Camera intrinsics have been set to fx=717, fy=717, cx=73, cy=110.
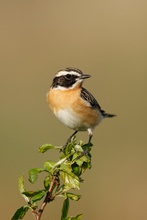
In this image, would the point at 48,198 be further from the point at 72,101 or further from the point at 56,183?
the point at 72,101

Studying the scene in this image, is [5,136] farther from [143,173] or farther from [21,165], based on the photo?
[143,173]

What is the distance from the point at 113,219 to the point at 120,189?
1037mm

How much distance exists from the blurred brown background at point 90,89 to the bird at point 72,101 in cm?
418

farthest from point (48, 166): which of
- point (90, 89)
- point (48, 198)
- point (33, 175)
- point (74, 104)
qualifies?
point (90, 89)

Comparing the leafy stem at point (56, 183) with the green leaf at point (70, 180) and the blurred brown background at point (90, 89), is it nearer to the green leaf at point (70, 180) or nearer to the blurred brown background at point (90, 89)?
the green leaf at point (70, 180)

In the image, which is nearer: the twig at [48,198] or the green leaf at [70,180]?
the twig at [48,198]

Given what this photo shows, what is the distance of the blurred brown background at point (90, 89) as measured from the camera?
36.8 ft

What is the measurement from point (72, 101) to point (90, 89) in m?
11.2

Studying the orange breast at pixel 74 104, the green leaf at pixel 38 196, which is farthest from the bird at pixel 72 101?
the green leaf at pixel 38 196

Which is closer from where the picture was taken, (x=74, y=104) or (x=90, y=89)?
(x=74, y=104)

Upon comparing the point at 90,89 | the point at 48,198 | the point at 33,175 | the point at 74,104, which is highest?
the point at 90,89

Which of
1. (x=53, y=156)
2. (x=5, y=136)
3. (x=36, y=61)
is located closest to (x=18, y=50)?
(x=36, y=61)

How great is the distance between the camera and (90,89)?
17.1 meters

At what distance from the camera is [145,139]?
551 inches
